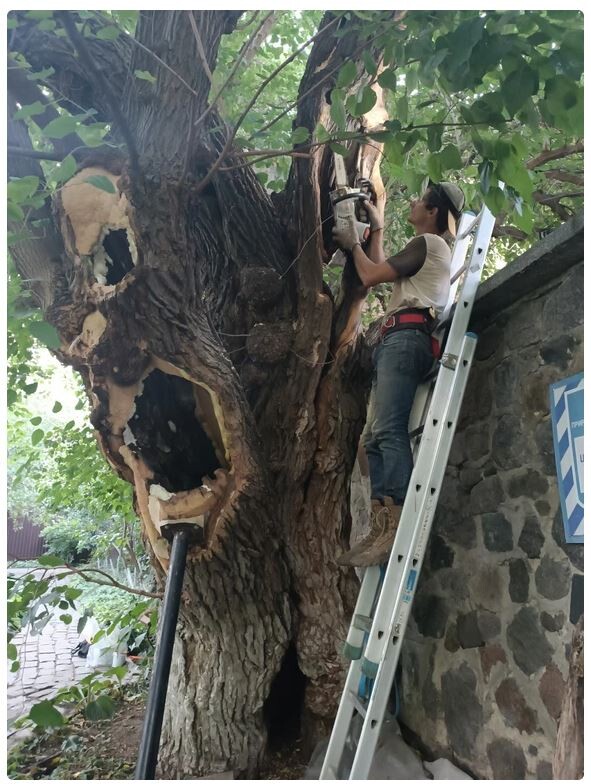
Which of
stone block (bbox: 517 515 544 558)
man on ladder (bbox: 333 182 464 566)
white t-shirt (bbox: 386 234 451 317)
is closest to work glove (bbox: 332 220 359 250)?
man on ladder (bbox: 333 182 464 566)

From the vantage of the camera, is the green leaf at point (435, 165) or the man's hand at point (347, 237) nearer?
the green leaf at point (435, 165)

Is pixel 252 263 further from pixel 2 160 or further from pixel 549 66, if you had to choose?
pixel 549 66

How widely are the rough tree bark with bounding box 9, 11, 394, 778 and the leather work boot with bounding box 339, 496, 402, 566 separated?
1.51 feet

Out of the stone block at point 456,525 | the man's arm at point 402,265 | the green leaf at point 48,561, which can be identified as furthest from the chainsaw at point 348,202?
the green leaf at point 48,561

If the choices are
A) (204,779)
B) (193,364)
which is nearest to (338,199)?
(193,364)

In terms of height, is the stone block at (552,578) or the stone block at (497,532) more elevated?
the stone block at (497,532)

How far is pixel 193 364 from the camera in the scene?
89.7 inches

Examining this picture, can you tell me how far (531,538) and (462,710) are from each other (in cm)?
80

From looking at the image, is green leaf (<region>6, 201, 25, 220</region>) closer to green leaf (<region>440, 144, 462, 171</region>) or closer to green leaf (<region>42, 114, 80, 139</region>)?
green leaf (<region>42, 114, 80, 139</region>)

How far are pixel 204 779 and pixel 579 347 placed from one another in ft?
7.49

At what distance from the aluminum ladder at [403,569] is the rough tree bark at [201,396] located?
1.52 feet

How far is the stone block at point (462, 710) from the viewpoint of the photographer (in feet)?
7.03

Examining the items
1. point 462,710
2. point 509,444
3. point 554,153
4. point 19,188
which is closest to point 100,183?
point 19,188

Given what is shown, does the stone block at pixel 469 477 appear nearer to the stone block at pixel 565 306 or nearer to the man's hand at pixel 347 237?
the stone block at pixel 565 306
